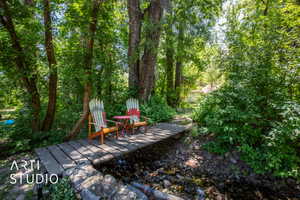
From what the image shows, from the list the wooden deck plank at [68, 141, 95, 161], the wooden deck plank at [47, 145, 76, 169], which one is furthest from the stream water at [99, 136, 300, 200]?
the wooden deck plank at [47, 145, 76, 169]

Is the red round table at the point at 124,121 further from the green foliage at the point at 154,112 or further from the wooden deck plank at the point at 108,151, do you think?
the green foliage at the point at 154,112

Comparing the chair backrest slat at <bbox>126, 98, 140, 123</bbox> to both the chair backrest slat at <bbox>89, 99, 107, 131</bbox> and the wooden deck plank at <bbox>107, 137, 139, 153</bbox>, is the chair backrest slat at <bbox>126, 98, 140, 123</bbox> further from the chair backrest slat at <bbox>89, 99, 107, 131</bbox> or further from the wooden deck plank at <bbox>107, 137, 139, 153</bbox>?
the chair backrest slat at <bbox>89, 99, 107, 131</bbox>

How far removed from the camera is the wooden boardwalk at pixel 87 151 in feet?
8.03

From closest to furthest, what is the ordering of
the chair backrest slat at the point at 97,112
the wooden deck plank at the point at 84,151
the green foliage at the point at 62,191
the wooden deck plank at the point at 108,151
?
the green foliage at the point at 62,191
the wooden deck plank at the point at 108,151
the wooden deck plank at the point at 84,151
the chair backrest slat at the point at 97,112

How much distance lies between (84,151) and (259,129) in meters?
3.76

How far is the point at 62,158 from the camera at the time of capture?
2637mm

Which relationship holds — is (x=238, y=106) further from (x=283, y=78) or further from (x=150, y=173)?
(x=150, y=173)

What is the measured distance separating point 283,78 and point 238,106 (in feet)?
3.50

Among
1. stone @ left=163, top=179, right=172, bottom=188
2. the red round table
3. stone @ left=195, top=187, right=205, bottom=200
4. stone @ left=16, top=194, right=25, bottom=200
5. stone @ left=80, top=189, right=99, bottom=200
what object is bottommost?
stone @ left=195, top=187, right=205, bottom=200

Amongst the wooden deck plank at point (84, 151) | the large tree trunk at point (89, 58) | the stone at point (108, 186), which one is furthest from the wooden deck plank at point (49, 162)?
the large tree trunk at point (89, 58)

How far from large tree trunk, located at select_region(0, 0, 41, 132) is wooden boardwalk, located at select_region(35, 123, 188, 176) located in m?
1.37

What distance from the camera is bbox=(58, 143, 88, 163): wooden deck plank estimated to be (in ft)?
8.52

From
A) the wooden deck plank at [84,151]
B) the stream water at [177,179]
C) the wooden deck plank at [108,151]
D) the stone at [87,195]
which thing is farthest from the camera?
the wooden deck plank at [84,151]

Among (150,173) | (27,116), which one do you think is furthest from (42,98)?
(150,173)
